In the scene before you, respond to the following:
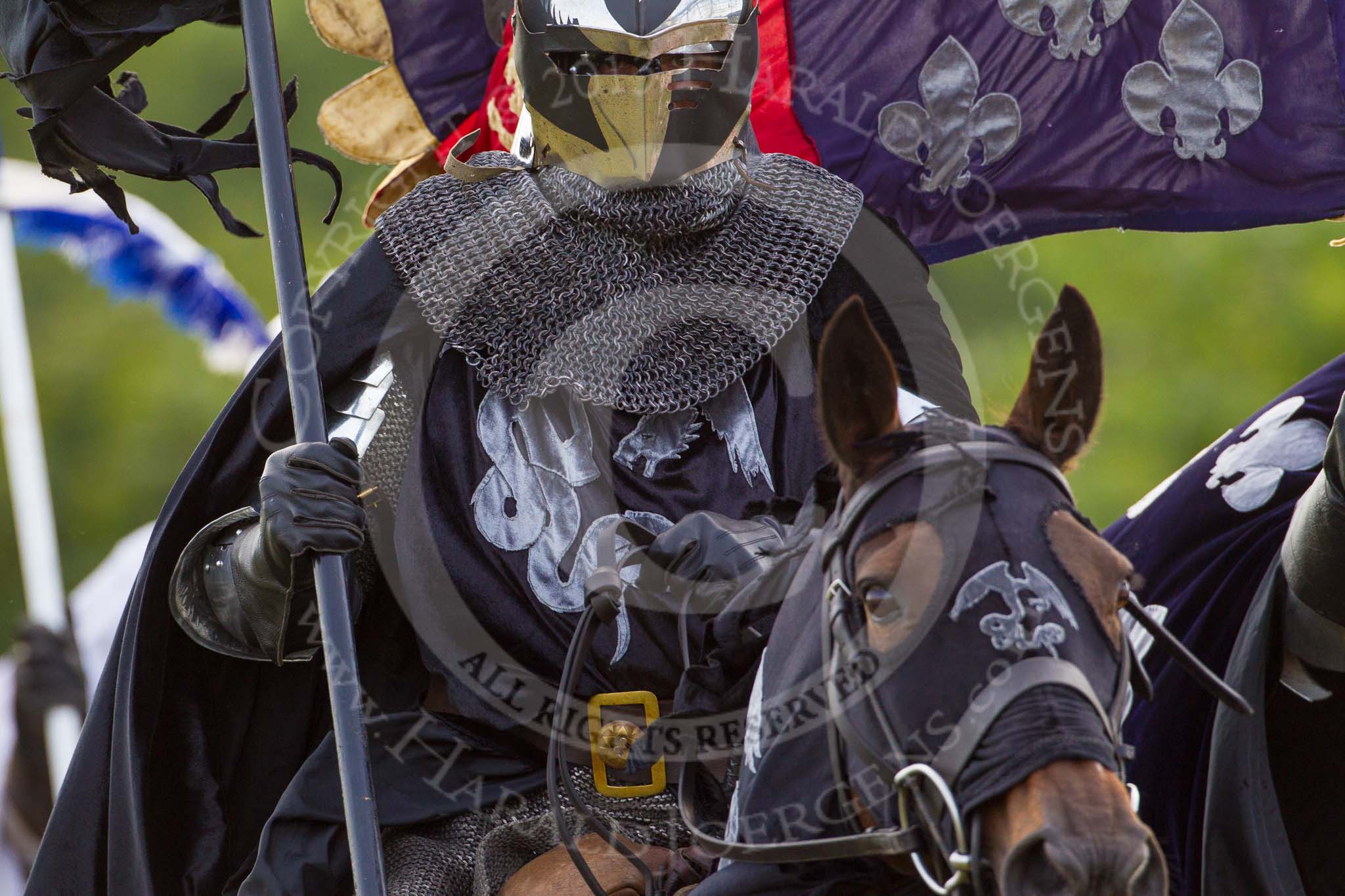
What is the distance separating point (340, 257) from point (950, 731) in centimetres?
616

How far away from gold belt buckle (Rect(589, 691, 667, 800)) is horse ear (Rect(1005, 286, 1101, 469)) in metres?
1.07

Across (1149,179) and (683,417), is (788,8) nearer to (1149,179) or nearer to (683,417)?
(1149,179)

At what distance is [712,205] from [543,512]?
2.46ft

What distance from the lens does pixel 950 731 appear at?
97.3 inches

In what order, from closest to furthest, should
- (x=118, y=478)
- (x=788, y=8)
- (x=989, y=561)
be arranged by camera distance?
(x=989, y=561) < (x=788, y=8) < (x=118, y=478)

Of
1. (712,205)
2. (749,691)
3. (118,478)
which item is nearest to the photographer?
(749,691)

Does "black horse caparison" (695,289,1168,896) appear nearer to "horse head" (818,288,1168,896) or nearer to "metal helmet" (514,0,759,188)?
"horse head" (818,288,1168,896)

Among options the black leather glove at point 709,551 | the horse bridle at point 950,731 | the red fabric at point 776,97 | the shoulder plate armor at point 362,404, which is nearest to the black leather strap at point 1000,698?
the horse bridle at point 950,731

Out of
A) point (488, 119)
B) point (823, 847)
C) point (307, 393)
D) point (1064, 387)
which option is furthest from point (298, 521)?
point (488, 119)

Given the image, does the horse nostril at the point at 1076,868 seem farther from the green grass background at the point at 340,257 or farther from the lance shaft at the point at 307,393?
the green grass background at the point at 340,257

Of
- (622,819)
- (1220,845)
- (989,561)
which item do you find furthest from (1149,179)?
(989,561)

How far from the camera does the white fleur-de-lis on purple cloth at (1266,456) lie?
3842mm

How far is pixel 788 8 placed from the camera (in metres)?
5.11

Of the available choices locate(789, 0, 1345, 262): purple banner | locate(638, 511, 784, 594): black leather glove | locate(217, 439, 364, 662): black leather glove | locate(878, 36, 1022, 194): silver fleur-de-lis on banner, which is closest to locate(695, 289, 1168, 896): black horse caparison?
locate(638, 511, 784, 594): black leather glove
